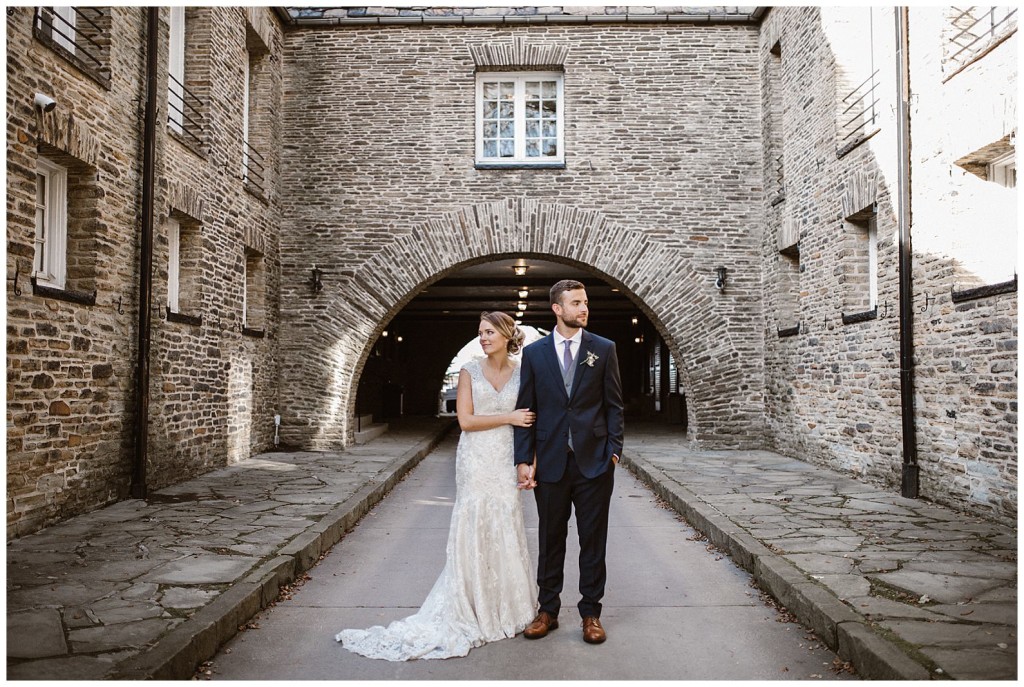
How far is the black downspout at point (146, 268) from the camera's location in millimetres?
8336

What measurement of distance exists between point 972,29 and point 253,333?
31.6 ft

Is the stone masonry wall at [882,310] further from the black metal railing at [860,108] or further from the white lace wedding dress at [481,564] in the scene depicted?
the white lace wedding dress at [481,564]

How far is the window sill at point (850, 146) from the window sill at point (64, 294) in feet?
26.8

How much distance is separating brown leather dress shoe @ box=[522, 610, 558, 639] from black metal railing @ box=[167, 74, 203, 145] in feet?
25.2

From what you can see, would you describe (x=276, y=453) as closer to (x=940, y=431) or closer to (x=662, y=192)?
(x=662, y=192)

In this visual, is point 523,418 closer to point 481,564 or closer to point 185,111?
point 481,564

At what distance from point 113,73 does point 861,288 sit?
28.2 ft

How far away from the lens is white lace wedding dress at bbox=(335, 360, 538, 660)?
4.22m

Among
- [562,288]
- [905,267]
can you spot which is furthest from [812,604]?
[905,267]

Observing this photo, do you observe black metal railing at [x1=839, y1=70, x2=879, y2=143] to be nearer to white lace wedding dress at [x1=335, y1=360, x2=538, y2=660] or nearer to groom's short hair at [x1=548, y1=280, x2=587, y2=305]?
groom's short hair at [x1=548, y1=280, x2=587, y2=305]

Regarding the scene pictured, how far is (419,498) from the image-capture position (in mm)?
9422

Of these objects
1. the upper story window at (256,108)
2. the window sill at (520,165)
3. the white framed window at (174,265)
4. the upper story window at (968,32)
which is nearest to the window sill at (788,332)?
the window sill at (520,165)

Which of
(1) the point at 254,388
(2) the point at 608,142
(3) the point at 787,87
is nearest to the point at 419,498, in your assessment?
(1) the point at 254,388

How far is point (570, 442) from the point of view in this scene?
4289 millimetres
